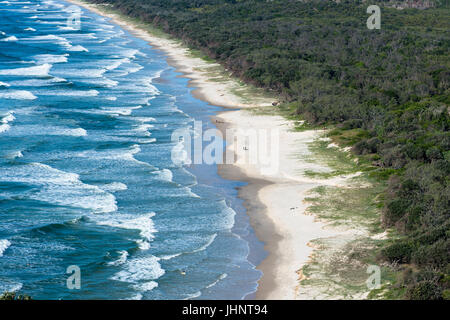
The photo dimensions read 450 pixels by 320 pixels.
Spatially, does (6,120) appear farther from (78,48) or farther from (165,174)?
(78,48)

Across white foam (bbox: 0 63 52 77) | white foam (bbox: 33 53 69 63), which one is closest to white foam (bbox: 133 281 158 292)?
white foam (bbox: 0 63 52 77)

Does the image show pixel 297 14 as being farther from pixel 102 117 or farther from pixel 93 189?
pixel 93 189

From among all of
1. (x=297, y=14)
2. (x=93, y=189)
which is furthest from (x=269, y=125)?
(x=297, y=14)

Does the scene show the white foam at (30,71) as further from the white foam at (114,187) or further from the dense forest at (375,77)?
the white foam at (114,187)

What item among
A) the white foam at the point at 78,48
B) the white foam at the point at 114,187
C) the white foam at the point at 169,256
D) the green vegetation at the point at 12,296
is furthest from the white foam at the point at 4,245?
the white foam at the point at 78,48

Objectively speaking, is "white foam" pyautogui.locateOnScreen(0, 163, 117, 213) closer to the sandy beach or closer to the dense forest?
the sandy beach
